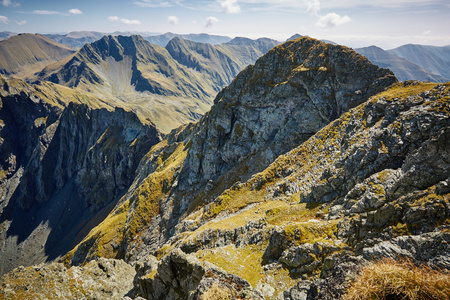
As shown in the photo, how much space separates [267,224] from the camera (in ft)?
116

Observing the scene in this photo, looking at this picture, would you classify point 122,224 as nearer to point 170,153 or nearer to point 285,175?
point 170,153

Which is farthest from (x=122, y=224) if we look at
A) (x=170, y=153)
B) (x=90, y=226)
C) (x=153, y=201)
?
(x=90, y=226)

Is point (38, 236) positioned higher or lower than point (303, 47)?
lower

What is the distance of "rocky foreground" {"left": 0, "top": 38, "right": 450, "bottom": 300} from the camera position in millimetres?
17234

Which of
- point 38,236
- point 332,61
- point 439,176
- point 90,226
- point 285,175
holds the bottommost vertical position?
point 38,236

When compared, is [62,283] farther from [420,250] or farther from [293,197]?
[420,250]

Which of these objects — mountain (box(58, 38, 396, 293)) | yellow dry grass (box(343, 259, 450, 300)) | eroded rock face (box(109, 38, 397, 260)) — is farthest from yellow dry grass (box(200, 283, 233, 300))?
eroded rock face (box(109, 38, 397, 260))

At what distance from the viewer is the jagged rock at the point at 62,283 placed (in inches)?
1841

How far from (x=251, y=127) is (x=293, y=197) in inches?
2026

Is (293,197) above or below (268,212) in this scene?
above

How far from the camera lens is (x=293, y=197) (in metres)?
42.6

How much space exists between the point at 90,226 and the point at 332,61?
197m

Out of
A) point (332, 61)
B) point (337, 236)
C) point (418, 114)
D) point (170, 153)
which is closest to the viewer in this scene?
point (337, 236)

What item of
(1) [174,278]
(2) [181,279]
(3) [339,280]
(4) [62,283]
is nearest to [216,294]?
(3) [339,280]
